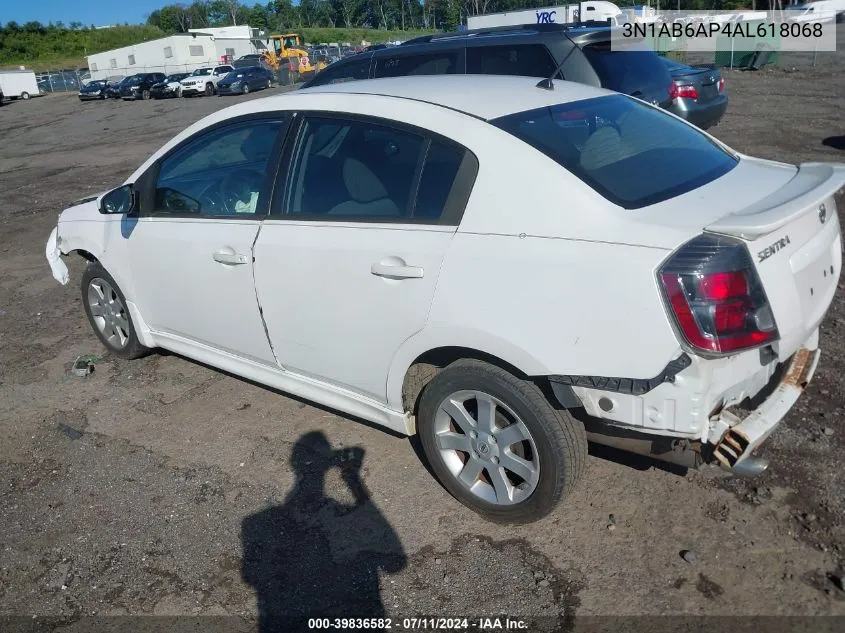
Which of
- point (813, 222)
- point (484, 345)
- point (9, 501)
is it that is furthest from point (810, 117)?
point (9, 501)

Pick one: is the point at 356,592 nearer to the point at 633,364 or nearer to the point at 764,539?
the point at 633,364

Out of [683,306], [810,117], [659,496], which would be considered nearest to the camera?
[683,306]

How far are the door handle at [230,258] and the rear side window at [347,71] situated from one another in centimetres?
593

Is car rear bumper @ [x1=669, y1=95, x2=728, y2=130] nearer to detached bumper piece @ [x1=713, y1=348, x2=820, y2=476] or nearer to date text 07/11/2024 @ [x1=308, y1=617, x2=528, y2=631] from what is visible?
detached bumper piece @ [x1=713, y1=348, x2=820, y2=476]

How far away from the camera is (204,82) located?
37.2 meters

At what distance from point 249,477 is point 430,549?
1.12 meters

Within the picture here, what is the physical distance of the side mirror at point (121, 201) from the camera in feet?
14.4

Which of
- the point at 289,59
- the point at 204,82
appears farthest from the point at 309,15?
the point at 204,82

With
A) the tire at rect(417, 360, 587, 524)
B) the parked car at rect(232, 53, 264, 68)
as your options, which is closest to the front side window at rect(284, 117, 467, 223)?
the tire at rect(417, 360, 587, 524)

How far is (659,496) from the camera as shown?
3.29 meters

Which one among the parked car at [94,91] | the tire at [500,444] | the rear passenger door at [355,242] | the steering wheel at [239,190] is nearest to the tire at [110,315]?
the steering wheel at [239,190]

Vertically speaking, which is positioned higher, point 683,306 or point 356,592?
point 683,306

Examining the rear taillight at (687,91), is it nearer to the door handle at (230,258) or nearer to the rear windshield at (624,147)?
the rear windshield at (624,147)

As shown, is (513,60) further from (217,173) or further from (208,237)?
(208,237)
